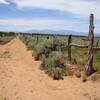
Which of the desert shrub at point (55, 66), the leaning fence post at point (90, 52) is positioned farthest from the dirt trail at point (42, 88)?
the leaning fence post at point (90, 52)

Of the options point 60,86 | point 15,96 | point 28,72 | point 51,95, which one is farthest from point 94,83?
point 28,72

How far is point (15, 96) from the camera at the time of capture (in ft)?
37.1

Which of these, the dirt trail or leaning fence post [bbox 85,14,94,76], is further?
leaning fence post [bbox 85,14,94,76]

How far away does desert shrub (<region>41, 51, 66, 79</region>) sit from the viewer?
14688mm

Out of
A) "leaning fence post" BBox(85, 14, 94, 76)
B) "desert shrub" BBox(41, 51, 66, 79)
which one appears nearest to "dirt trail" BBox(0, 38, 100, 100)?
"desert shrub" BBox(41, 51, 66, 79)

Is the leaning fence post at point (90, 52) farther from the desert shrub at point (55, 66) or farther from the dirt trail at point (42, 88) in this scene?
the desert shrub at point (55, 66)

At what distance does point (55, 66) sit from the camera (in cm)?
1576

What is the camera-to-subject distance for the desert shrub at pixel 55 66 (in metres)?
14.7

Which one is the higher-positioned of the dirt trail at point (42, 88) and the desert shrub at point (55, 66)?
the desert shrub at point (55, 66)

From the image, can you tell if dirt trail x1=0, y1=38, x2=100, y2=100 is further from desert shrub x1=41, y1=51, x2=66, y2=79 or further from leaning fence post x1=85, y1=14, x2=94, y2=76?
leaning fence post x1=85, y1=14, x2=94, y2=76

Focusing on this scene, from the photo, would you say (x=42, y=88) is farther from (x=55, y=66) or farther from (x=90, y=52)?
(x=55, y=66)

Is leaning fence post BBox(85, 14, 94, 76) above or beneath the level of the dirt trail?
above

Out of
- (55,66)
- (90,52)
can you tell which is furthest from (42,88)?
(55,66)

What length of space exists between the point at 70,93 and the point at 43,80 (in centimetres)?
280
